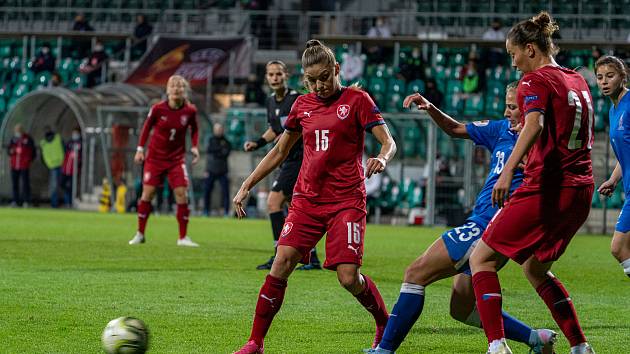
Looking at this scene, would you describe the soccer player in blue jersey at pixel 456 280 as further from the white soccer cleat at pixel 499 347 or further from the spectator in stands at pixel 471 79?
the spectator in stands at pixel 471 79

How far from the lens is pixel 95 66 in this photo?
115 feet

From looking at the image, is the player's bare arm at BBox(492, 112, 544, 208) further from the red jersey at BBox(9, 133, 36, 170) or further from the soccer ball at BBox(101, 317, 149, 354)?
the red jersey at BBox(9, 133, 36, 170)

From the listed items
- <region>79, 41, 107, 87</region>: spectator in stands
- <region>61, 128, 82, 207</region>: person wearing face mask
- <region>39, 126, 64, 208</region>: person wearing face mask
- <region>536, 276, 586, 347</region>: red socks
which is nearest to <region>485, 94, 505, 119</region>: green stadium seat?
<region>61, 128, 82, 207</region>: person wearing face mask

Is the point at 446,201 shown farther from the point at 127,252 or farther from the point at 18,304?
the point at 18,304

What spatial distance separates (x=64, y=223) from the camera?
23734 millimetres

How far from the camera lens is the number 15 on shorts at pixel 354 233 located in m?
7.66

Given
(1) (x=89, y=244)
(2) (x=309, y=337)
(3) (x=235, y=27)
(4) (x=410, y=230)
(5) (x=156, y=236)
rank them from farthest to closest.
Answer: (3) (x=235, y=27), (4) (x=410, y=230), (5) (x=156, y=236), (1) (x=89, y=244), (2) (x=309, y=337)

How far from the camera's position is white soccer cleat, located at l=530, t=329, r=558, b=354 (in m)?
7.28

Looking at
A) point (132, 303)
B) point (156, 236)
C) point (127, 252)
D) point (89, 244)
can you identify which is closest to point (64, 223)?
point (156, 236)

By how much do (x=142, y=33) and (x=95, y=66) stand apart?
83.9 inches

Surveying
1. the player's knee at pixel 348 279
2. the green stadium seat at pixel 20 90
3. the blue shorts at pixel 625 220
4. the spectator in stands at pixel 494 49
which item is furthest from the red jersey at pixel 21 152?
the player's knee at pixel 348 279

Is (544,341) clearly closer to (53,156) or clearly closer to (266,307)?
(266,307)

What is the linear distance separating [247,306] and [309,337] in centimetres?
188

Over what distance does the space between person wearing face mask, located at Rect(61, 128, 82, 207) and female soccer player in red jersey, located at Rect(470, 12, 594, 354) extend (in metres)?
25.4
